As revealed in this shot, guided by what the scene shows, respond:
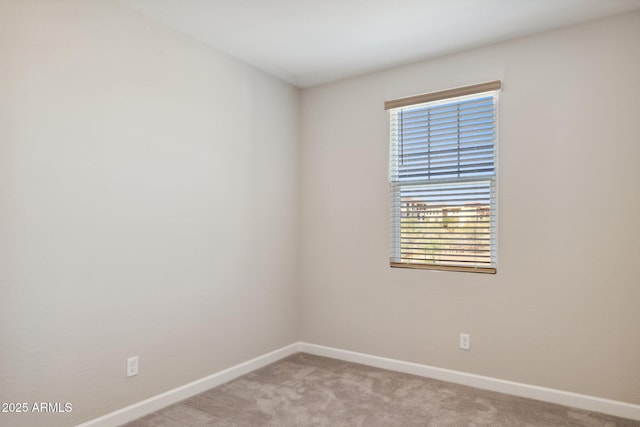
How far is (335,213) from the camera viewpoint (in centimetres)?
381

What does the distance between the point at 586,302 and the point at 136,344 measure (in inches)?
116

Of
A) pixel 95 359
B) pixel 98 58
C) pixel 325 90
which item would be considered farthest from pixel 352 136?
pixel 95 359

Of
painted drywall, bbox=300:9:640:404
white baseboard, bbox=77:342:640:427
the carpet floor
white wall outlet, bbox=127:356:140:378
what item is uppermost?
painted drywall, bbox=300:9:640:404

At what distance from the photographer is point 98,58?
2404mm

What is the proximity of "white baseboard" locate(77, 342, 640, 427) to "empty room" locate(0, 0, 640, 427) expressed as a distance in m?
0.01

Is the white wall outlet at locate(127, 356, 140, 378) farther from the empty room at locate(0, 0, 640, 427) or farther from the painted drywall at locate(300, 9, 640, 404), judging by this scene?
the painted drywall at locate(300, 9, 640, 404)

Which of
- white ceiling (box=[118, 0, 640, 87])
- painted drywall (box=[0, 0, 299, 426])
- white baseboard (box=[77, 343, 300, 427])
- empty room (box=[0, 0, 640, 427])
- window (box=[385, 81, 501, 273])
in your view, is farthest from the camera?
window (box=[385, 81, 501, 273])

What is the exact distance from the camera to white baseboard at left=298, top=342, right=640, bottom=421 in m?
2.60

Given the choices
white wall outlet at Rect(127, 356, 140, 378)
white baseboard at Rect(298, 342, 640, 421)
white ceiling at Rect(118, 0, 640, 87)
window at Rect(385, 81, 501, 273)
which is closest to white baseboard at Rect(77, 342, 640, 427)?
white baseboard at Rect(298, 342, 640, 421)

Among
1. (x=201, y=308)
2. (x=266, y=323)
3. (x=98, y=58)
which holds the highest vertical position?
(x=98, y=58)

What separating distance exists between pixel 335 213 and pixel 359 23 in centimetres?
167

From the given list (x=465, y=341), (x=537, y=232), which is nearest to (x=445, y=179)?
(x=537, y=232)

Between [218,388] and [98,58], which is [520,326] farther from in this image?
[98,58]

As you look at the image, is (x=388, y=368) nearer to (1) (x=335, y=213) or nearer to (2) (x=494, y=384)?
(2) (x=494, y=384)
